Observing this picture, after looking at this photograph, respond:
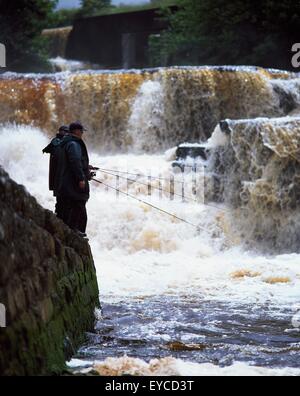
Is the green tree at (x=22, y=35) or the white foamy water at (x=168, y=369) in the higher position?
the green tree at (x=22, y=35)

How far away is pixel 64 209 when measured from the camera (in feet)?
24.2

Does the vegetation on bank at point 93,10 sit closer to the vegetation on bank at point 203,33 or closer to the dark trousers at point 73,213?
the vegetation on bank at point 203,33

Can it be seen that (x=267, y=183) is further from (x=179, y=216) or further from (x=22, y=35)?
(x=22, y=35)

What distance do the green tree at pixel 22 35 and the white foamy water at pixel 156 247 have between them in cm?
1128

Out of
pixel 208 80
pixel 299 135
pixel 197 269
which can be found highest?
pixel 208 80

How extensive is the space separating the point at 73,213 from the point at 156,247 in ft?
17.7

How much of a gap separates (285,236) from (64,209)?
6852 millimetres

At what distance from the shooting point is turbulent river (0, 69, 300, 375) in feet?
21.2

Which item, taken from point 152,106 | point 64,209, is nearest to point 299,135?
point 152,106

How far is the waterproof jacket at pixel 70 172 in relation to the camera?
7.17 m

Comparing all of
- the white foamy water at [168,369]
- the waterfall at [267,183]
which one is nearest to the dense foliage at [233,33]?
the waterfall at [267,183]

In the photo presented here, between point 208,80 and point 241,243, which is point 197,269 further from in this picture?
point 208,80

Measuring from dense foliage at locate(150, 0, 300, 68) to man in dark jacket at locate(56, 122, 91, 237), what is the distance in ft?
60.3
